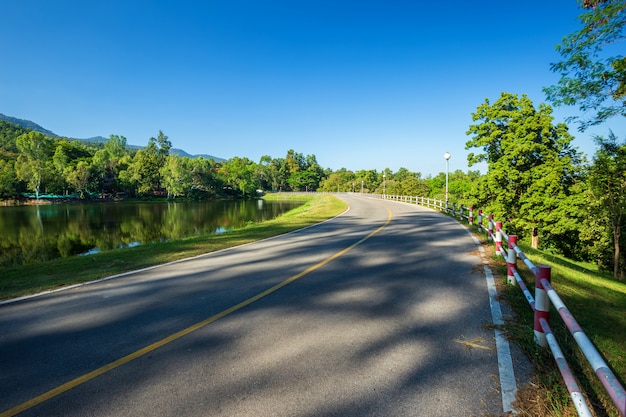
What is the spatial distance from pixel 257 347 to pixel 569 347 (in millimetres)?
3734

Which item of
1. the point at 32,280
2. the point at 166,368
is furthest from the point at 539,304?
the point at 32,280

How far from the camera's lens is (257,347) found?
149 inches

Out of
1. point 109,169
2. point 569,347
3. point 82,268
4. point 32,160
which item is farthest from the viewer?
point 109,169

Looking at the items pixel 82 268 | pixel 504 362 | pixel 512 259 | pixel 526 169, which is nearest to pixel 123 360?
pixel 504 362

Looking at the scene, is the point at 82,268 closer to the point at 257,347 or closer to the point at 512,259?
the point at 257,347

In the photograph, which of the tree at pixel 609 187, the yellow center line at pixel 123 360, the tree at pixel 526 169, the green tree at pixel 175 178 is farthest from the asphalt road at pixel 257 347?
the green tree at pixel 175 178

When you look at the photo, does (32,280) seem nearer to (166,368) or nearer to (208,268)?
(208,268)

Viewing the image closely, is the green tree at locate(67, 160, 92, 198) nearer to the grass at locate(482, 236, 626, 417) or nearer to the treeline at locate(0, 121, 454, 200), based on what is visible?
the treeline at locate(0, 121, 454, 200)

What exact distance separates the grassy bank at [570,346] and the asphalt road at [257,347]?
354mm

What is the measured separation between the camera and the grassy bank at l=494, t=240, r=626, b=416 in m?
2.67

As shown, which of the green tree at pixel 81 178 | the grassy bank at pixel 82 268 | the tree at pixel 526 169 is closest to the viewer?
the grassy bank at pixel 82 268

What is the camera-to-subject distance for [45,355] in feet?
12.2

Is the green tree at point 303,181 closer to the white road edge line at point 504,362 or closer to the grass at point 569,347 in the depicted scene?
the grass at point 569,347

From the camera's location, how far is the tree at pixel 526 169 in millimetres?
24453
